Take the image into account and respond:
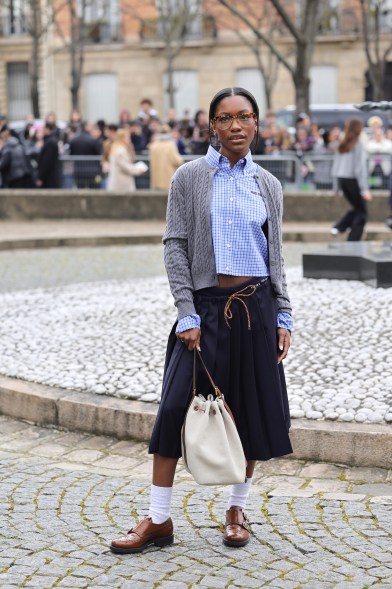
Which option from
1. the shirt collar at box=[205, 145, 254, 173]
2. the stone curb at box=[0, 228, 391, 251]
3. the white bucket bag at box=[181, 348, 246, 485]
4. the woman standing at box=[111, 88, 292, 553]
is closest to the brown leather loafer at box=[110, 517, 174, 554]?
the woman standing at box=[111, 88, 292, 553]

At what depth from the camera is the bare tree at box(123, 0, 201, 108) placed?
146 ft

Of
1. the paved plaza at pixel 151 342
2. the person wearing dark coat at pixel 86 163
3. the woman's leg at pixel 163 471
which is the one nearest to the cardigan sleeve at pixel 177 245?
the woman's leg at pixel 163 471

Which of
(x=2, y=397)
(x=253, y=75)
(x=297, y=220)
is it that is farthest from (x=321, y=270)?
(x=253, y=75)

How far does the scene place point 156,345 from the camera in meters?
8.05

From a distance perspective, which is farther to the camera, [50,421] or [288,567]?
[50,421]

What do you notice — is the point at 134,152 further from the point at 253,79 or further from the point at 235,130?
the point at 253,79

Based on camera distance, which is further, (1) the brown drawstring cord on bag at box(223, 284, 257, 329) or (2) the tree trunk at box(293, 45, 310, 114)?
(2) the tree trunk at box(293, 45, 310, 114)

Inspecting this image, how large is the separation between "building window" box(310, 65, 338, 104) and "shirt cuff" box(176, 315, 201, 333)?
144 ft

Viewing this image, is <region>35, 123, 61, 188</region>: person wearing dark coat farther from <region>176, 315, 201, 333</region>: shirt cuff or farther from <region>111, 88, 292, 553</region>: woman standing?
<region>176, 315, 201, 333</region>: shirt cuff

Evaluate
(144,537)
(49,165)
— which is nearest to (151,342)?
(144,537)

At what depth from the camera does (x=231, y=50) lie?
1916 inches

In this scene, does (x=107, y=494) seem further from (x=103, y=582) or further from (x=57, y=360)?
(x=57, y=360)

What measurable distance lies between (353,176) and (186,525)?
10.6m

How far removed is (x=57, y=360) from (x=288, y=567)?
3.61m
